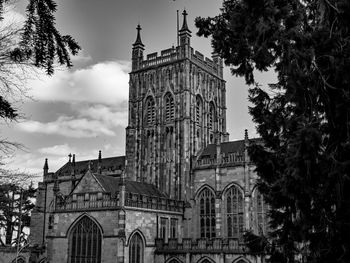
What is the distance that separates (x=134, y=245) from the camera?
31.3 m

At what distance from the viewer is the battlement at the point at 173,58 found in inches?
1583

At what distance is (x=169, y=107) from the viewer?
39938mm

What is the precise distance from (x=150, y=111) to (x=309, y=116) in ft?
102

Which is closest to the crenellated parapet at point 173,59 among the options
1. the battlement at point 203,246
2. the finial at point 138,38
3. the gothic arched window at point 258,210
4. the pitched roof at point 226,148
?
the finial at point 138,38

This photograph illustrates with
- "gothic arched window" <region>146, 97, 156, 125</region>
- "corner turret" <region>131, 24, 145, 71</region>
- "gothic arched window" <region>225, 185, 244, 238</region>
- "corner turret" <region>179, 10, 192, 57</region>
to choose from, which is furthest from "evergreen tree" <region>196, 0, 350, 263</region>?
"corner turret" <region>131, 24, 145, 71</region>

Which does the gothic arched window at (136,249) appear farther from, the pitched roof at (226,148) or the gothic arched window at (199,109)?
the gothic arched window at (199,109)

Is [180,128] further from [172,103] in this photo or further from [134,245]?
[134,245]

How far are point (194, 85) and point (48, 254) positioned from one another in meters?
18.5

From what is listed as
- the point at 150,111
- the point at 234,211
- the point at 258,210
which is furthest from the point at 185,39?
the point at 258,210

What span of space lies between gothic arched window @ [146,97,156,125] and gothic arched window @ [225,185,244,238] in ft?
33.1

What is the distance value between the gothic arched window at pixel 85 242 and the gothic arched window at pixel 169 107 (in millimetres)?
12006

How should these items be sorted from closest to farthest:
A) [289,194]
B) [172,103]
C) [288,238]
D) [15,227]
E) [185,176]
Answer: [289,194]
[288,238]
[185,176]
[172,103]
[15,227]

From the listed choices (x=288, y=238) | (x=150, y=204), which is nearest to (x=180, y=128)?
(x=150, y=204)

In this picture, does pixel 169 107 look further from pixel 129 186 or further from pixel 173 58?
pixel 129 186
